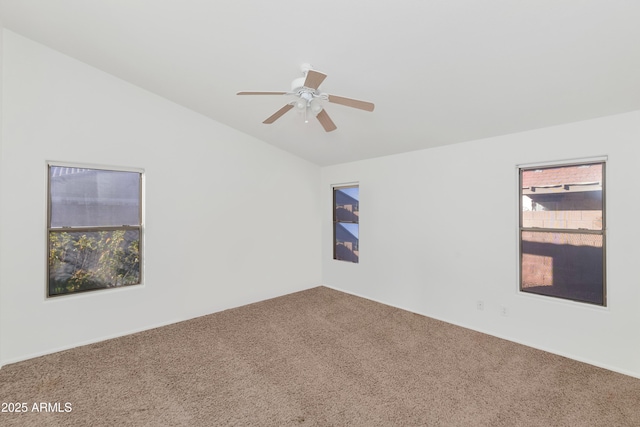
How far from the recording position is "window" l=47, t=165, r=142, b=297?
10.0ft

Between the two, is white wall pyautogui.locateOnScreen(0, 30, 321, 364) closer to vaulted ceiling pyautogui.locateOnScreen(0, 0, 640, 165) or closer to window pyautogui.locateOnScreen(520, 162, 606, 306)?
vaulted ceiling pyautogui.locateOnScreen(0, 0, 640, 165)

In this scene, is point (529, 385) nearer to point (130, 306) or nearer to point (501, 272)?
point (501, 272)

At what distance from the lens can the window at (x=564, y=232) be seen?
2848 mm

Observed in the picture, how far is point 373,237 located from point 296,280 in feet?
5.32

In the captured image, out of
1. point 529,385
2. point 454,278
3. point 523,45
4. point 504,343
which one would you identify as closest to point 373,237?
point 454,278

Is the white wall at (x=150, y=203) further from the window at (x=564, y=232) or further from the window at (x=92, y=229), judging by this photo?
the window at (x=564, y=232)

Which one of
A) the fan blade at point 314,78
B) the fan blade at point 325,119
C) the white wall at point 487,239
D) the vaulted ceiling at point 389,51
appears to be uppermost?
the vaulted ceiling at point 389,51

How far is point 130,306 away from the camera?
343 centimetres

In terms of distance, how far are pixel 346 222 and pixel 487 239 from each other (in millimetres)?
2430


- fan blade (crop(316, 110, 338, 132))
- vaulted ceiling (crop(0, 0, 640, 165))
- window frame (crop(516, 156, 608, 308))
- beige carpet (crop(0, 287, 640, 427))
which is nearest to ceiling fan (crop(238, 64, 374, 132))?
fan blade (crop(316, 110, 338, 132))

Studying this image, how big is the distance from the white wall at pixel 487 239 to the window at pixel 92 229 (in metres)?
3.31

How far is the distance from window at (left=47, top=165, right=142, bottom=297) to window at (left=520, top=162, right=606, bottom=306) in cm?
467

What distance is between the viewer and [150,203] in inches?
140

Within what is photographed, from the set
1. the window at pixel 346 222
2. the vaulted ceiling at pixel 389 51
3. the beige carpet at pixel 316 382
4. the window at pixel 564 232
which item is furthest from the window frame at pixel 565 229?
the window at pixel 346 222
